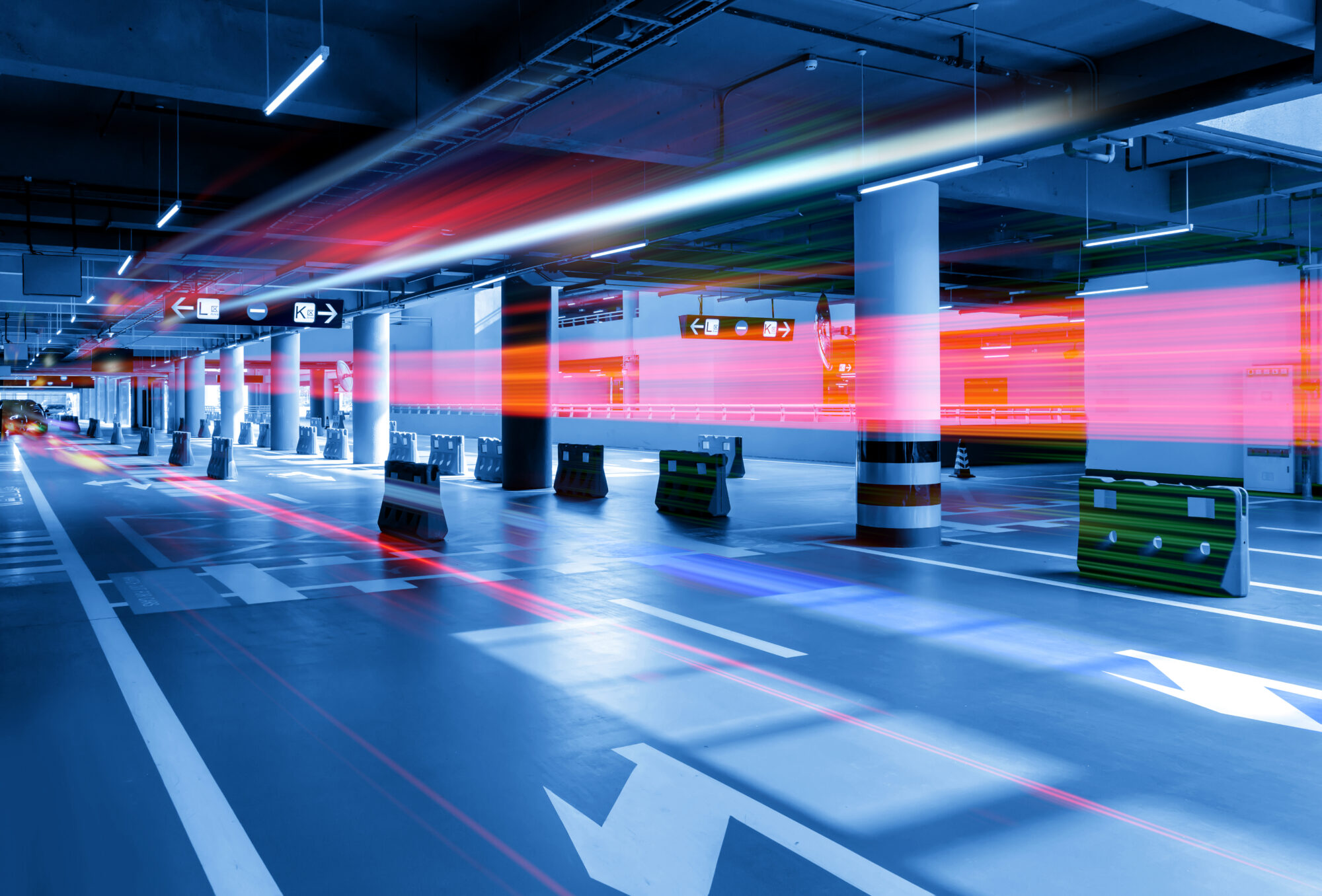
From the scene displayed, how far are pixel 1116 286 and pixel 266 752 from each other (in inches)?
791

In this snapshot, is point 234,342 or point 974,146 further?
point 234,342

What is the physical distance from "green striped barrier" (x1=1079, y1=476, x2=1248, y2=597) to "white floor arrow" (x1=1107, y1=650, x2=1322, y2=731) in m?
2.77

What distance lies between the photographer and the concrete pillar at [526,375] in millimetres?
20094

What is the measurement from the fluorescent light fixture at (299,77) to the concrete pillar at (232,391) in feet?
123

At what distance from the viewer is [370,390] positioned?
29781mm

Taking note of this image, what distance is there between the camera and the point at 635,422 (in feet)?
119

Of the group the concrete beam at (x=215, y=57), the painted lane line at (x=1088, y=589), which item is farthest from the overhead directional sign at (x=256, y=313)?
the painted lane line at (x=1088, y=589)

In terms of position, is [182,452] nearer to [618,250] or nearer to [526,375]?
[526,375]

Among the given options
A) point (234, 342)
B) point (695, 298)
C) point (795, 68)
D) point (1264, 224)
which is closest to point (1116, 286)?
point (1264, 224)

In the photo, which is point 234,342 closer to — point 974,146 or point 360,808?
point 974,146

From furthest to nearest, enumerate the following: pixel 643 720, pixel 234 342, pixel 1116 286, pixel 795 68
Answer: pixel 234 342 < pixel 1116 286 < pixel 795 68 < pixel 643 720

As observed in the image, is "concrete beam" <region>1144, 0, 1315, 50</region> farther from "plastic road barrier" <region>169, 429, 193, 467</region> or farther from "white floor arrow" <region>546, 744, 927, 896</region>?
"plastic road barrier" <region>169, 429, 193, 467</region>

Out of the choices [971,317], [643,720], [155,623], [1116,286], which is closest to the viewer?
[643,720]

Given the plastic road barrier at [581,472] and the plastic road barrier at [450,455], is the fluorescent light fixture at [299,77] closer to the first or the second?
the plastic road barrier at [581,472]
